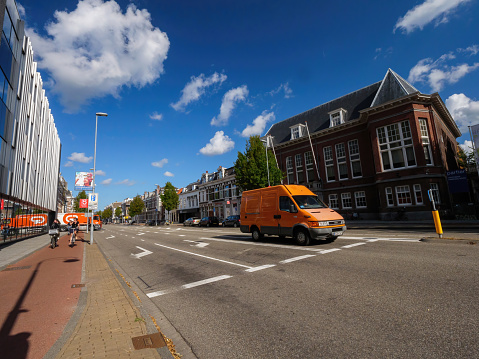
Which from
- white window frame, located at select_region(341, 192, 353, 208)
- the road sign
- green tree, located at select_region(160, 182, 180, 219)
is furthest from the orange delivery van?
green tree, located at select_region(160, 182, 180, 219)

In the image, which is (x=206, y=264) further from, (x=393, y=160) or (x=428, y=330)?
(x=393, y=160)

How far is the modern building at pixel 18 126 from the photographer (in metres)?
15.0

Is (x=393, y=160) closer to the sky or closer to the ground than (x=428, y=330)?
closer to the sky

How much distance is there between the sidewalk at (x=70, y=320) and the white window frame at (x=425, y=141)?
27330 mm

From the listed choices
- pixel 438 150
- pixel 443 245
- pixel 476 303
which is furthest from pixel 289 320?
pixel 438 150

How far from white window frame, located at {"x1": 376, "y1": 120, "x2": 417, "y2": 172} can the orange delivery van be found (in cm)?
1808

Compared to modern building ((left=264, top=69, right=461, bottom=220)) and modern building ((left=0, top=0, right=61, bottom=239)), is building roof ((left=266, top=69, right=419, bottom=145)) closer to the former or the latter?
modern building ((left=264, top=69, right=461, bottom=220))

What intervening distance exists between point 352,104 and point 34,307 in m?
34.5

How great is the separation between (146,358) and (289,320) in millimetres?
2064

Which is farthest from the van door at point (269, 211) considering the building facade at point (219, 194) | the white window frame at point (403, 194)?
the building facade at point (219, 194)

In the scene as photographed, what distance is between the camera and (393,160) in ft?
83.6

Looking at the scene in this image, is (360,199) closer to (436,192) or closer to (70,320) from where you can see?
(436,192)

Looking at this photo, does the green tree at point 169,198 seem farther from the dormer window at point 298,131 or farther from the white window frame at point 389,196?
the white window frame at point 389,196

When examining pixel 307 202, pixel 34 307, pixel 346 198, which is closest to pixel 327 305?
pixel 34 307
